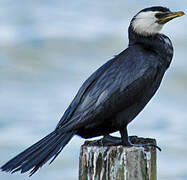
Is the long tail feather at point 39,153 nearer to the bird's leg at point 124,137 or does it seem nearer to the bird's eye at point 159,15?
the bird's leg at point 124,137

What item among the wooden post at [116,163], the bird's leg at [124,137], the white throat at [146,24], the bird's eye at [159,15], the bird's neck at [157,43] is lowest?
the wooden post at [116,163]

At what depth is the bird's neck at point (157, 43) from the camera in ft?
16.7

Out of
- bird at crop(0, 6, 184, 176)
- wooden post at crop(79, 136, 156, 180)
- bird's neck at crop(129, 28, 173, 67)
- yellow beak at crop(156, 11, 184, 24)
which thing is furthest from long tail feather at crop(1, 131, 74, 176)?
yellow beak at crop(156, 11, 184, 24)

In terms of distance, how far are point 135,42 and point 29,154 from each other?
5.59 feet

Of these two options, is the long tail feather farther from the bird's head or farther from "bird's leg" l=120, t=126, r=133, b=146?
the bird's head

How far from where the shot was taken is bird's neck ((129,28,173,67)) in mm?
5078

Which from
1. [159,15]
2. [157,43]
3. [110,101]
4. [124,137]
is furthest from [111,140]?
[159,15]

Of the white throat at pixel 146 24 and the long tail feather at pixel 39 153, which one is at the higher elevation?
the white throat at pixel 146 24

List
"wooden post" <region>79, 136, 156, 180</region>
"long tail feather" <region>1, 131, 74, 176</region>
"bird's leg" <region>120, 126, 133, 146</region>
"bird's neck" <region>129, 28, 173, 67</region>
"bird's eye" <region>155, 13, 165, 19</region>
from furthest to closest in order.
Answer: "bird's eye" <region>155, 13, 165, 19</region>, "bird's neck" <region>129, 28, 173, 67</region>, "bird's leg" <region>120, 126, 133, 146</region>, "long tail feather" <region>1, 131, 74, 176</region>, "wooden post" <region>79, 136, 156, 180</region>

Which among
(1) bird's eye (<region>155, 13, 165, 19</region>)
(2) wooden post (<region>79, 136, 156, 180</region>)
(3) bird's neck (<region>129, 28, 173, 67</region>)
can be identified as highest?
(1) bird's eye (<region>155, 13, 165, 19</region>)

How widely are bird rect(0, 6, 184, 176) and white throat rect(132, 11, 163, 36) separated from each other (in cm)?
11

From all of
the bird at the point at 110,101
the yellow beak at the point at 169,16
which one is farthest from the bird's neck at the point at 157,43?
the yellow beak at the point at 169,16

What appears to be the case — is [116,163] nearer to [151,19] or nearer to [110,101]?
[110,101]

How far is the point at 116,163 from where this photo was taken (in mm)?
3930
